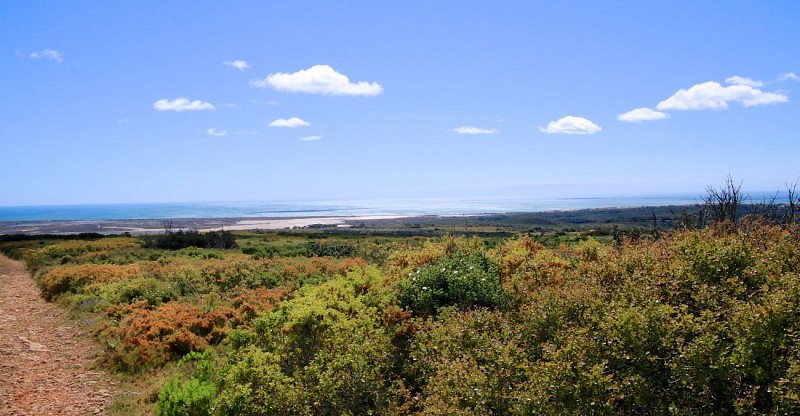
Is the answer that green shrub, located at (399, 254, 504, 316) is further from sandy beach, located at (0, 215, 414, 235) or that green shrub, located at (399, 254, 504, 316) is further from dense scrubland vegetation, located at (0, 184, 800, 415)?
sandy beach, located at (0, 215, 414, 235)

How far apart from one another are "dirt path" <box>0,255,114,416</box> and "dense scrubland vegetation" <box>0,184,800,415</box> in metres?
0.70

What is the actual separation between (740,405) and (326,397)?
5.05 m

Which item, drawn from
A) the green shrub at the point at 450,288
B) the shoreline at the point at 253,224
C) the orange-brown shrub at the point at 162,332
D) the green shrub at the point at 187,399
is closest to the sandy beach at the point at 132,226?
the shoreline at the point at 253,224

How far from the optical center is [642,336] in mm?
5598

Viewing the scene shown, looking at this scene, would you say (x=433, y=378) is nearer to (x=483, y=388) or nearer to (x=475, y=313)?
(x=483, y=388)

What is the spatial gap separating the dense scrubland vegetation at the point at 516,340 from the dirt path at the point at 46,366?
2.30 ft

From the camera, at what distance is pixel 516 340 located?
23.7 ft

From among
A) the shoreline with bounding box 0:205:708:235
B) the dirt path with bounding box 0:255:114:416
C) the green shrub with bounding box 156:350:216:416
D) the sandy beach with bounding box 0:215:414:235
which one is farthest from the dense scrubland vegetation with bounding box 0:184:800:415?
the shoreline with bounding box 0:205:708:235

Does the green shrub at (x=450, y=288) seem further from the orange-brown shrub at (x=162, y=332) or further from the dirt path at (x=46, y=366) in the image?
the dirt path at (x=46, y=366)

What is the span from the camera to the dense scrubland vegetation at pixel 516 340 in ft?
16.9

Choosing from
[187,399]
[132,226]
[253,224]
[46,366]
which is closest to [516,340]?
[187,399]

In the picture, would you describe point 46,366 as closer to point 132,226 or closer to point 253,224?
point 132,226

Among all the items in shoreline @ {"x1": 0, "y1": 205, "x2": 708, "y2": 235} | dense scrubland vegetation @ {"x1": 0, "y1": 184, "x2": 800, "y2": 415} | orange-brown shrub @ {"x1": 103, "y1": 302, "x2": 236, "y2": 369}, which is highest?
dense scrubland vegetation @ {"x1": 0, "y1": 184, "x2": 800, "y2": 415}

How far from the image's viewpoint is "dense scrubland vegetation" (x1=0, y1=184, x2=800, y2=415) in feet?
16.9
